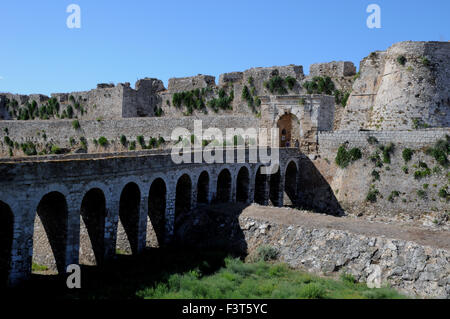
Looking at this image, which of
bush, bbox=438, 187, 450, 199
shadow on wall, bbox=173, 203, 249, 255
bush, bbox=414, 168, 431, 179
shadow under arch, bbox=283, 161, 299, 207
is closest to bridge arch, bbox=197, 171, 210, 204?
shadow on wall, bbox=173, 203, 249, 255

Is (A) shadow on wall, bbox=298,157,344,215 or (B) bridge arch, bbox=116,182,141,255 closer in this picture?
(B) bridge arch, bbox=116,182,141,255

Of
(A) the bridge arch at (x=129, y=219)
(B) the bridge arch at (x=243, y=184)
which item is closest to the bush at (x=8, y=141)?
(B) the bridge arch at (x=243, y=184)

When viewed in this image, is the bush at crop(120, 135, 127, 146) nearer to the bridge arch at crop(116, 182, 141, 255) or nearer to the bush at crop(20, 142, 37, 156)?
the bush at crop(20, 142, 37, 156)

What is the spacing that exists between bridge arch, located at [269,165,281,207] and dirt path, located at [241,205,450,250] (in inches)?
265

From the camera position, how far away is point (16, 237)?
9.54m

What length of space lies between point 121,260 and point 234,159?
802 cm

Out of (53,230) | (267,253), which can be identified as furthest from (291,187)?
(53,230)

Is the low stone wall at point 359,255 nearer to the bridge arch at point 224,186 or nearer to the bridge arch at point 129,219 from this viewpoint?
the bridge arch at point 129,219

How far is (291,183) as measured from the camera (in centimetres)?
2519

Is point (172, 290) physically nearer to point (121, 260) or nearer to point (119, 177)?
point (121, 260)

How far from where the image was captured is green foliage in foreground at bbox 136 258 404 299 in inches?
394

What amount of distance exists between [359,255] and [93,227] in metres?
8.29

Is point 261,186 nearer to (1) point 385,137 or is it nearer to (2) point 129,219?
(1) point 385,137
